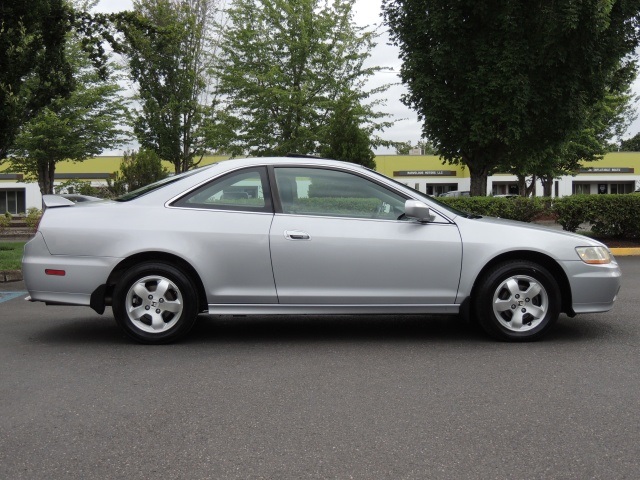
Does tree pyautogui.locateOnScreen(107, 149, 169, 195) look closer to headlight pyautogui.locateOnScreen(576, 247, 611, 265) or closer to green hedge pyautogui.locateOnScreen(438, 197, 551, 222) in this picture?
green hedge pyautogui.locateOnScreen(438, 197, 551, 222)

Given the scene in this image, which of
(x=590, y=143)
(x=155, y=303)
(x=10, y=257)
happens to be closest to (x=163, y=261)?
(x=155, y=303)

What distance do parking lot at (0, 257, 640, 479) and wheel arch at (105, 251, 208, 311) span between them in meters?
0.48

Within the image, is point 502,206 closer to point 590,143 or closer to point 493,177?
point 590,143

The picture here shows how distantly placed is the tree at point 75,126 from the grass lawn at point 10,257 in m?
13.7

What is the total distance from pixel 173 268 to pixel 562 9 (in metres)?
12.1

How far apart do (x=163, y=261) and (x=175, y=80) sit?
89.1 ft

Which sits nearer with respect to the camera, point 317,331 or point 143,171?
point 317,331

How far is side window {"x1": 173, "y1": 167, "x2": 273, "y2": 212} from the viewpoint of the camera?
19.3ft

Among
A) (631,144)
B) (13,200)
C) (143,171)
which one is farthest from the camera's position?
(631,144)

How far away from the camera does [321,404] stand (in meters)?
4.15

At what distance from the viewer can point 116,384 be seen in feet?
15.2

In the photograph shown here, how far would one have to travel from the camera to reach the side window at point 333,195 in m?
5.89

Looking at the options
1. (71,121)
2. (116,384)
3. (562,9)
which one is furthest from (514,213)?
(71,121)

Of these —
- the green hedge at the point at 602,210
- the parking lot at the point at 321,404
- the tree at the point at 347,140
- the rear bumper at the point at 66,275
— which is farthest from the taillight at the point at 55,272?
the tree at the point at 347,140
